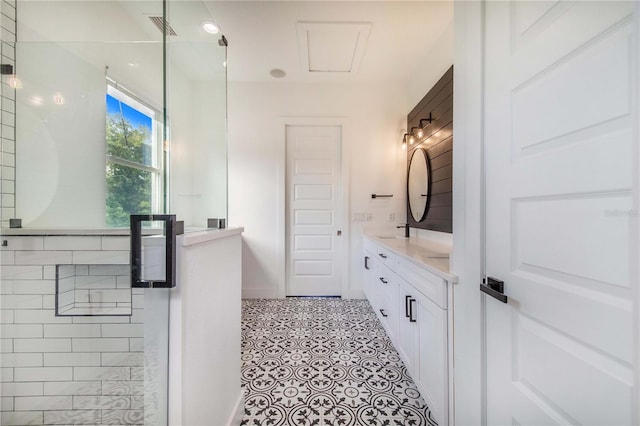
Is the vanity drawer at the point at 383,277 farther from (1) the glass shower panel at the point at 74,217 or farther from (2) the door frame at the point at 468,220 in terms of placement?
(1) the glass shower panel at the point at 74,217

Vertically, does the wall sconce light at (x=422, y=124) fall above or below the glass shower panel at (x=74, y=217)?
above

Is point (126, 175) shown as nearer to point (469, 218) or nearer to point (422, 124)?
point (469, 218)

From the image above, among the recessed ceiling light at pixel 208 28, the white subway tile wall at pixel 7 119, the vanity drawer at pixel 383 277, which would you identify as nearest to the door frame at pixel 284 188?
the vanity drawer at pixel 383 277

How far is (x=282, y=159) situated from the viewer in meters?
3.08

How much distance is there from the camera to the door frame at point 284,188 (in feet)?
10.1

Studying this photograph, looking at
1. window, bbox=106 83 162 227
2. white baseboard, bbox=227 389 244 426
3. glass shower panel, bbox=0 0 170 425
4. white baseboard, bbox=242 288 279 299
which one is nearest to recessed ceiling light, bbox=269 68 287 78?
glass shower panel, bbox=0 0 170 425

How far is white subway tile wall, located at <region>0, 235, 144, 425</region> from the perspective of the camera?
1.03 meters

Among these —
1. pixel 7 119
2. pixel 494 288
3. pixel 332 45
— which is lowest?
pixel 494 288

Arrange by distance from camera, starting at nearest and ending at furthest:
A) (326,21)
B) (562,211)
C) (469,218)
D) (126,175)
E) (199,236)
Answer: (562,211), (199,236), (469,218), (126,175), (326,21)

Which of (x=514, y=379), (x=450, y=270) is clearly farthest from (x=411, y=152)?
(x=514, y=379)

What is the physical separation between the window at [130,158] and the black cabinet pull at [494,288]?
125 centimetres

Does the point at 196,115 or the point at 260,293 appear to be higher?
the point at 196,115

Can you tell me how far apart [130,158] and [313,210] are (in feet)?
7.28

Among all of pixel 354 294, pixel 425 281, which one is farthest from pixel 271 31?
pixel 354 294
